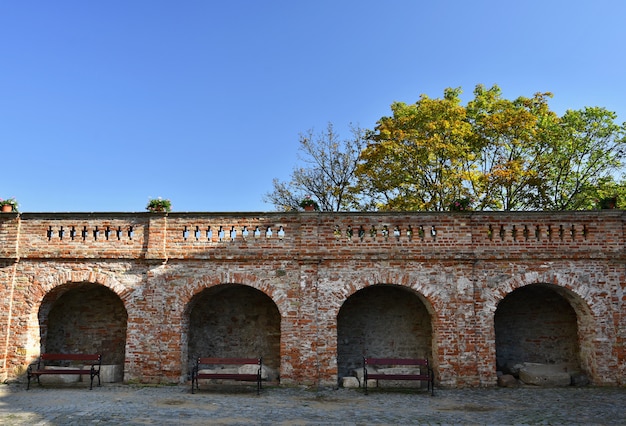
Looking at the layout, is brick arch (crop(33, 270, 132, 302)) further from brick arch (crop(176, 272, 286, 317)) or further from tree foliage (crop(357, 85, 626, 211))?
tree foliage (crop(357, 85, 626, 211))

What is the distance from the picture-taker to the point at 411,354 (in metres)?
14.5

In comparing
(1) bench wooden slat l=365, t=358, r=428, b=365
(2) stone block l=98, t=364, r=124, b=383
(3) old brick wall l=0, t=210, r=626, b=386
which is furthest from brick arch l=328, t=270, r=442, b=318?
(2) stone block l=98, t=364, r=124, b=383

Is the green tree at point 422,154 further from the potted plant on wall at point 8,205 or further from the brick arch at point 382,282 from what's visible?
the potted plant on wall at point 8,205

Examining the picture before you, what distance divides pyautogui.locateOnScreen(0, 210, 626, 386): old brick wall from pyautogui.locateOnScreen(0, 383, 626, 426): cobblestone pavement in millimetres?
895

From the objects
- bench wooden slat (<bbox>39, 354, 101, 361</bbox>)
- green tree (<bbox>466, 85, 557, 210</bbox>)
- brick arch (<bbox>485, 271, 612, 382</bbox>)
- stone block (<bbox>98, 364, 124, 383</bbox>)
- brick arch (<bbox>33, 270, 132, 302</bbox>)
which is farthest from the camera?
green tree (<bbox>466, 85, 557, 210</bbox>)

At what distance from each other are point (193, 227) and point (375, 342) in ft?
20.4

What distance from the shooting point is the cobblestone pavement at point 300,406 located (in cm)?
939

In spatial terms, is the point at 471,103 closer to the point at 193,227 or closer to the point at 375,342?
the point at 375,342

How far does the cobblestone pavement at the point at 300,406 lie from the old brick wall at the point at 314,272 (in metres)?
0.90

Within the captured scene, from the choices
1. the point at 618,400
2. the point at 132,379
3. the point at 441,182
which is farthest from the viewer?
the point at 441,182

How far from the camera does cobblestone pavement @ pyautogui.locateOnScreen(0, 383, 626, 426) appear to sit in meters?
9.39

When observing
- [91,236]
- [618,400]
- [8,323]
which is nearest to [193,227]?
[91,236]

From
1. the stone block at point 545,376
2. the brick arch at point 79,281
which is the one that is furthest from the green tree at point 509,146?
the brick arch at point 79,281

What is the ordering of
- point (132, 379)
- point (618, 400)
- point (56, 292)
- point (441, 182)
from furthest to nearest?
point (441, 182) < point (56, 292) < point (132, 379) < point (618, 400)
